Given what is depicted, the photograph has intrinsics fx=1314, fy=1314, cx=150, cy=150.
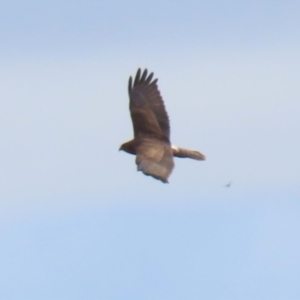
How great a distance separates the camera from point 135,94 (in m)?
26.9

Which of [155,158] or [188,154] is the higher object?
[188,154]

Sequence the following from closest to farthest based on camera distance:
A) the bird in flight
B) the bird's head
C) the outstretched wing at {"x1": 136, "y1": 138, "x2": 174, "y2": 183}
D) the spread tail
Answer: the outstretched wing at {"x1": 136, "y1": 138, "x2": 174, "y2": 183} < the bird in flight < the spread tail < the bird's head

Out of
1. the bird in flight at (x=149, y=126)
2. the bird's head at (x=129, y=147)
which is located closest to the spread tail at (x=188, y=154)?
the bird in flight at (x=149, y=126)

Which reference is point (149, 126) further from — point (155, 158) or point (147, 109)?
point (155, 158)

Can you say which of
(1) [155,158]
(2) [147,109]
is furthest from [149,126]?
(1) [155,158]

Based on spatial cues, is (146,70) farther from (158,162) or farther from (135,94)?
(158,162)

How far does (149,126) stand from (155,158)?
1.99m

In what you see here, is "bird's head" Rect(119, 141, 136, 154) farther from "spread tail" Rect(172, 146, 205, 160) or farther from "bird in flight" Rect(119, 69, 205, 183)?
"spread tail" Rect(172, 146, 205, 160)

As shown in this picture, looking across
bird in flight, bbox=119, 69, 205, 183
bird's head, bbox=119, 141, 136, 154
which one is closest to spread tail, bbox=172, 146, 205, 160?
bird in flight, bbox=119, 69, 205, 183

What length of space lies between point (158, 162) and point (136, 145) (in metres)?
1.96

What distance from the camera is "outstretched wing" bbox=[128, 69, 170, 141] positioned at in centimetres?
2615

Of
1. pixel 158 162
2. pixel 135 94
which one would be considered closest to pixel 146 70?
pixel 135 94

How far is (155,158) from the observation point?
24.3 m

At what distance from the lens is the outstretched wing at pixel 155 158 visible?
76.5 feet
